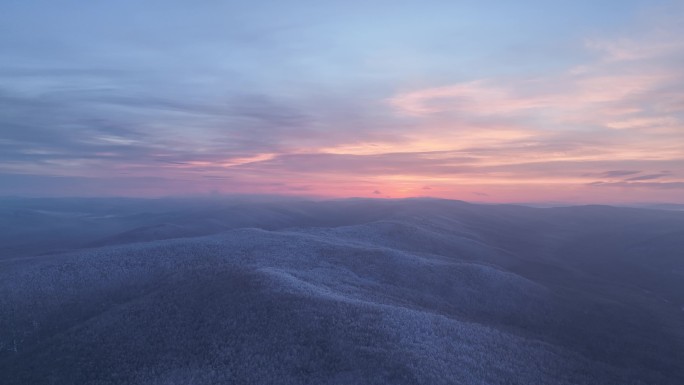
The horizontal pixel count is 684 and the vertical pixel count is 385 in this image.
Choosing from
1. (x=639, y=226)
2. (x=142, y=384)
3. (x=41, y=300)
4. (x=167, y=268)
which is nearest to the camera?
(x=142, y=384)

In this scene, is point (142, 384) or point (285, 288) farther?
point (285, 288)

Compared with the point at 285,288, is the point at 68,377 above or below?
below

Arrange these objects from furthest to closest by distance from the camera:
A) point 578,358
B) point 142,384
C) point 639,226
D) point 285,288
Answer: point 639,226, point 285,288, point 578,358, point 142,384

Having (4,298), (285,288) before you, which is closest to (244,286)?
(285,288)

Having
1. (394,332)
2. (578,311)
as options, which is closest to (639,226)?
(578,311)

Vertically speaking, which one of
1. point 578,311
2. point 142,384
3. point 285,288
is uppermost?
point 285,288

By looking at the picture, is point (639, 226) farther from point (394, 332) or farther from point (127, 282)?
point (127, 282)
